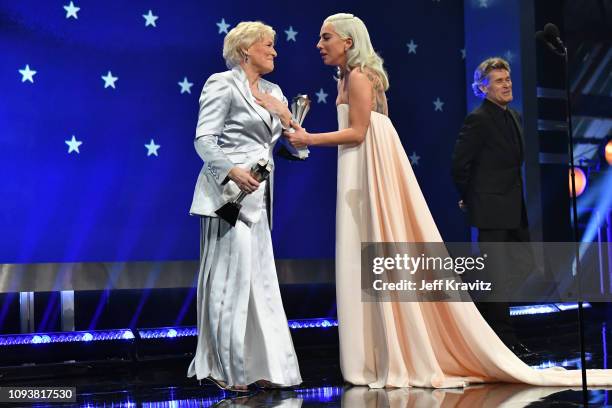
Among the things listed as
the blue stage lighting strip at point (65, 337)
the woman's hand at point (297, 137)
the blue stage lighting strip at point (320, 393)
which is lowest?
the blue stage lighting strip at point (320, 393)

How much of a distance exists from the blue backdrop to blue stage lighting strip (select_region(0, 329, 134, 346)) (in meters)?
0.63

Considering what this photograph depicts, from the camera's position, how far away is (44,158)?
538 centimetres

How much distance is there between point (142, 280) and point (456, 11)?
3666mm

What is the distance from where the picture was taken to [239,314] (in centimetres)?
359

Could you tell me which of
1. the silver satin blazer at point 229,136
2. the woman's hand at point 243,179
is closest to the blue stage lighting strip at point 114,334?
the silver satin blazer at point 229,136

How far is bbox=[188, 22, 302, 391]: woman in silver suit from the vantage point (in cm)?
358

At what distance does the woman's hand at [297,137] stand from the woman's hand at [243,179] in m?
0.40

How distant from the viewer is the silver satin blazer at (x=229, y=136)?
3.62m

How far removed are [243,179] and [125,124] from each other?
7.87 feet

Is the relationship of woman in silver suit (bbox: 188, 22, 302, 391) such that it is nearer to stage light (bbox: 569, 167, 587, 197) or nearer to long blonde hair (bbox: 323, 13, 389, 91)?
long blonde hair (bbox: 323, 13, 389, 91)

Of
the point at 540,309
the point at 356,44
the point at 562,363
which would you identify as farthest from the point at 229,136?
the point at 540,309

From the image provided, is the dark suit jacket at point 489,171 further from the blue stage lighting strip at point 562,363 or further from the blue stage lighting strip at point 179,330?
the blue stage lighting strip at point 179,330

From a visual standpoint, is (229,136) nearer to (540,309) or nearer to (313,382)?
(313,382)

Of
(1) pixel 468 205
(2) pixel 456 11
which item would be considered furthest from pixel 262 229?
(2) pixel 456 11
